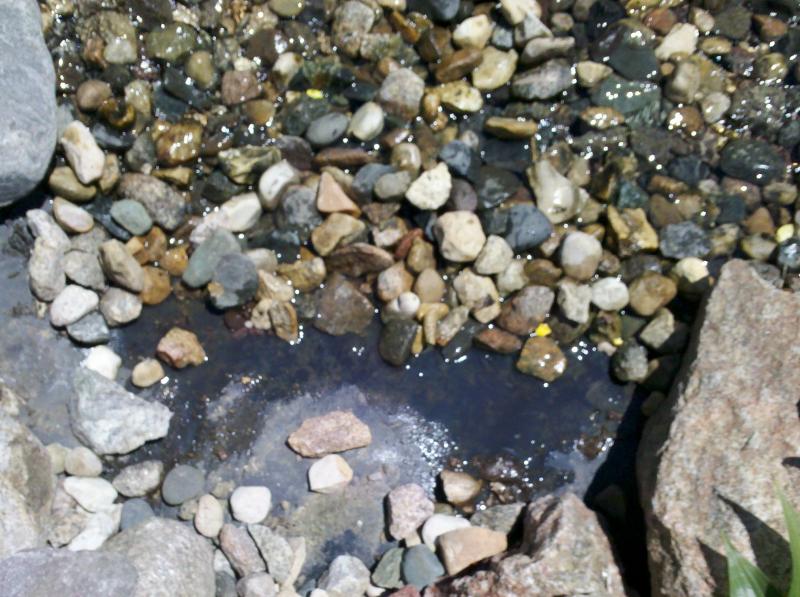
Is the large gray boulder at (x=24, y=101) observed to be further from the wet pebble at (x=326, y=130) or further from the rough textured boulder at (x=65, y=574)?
the rough textured boulder at (x=65, y=574)

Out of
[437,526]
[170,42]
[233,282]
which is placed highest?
[170,42]

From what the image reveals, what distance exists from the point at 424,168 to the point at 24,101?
144 cm

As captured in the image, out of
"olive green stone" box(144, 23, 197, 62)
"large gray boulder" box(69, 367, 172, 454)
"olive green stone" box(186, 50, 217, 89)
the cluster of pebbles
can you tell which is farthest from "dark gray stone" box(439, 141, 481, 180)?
"large gray boulder" box(69, 367, 172, 454)

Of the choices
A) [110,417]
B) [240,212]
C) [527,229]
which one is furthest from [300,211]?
[110,417]

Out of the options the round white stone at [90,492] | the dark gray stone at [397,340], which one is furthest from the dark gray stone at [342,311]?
the round white stone at [90,492]

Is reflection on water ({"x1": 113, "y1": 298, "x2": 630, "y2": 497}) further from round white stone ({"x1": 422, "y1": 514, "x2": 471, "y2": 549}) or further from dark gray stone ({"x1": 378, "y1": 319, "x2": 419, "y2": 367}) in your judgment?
round white stone ({"x1": 422, "y1": 514, "x2": 471, "y2": 549})

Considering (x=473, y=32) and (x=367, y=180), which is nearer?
(x=367, y=180)

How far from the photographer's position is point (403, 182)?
11.1 feet

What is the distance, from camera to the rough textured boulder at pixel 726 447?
101 inches

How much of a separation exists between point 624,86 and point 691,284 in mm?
893

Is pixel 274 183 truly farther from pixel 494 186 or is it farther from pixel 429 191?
pixel 494 186

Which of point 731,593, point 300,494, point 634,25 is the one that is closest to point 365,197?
point 300,494

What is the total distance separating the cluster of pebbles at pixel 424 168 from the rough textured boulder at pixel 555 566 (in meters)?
0.64

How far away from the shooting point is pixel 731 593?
7.98ft
